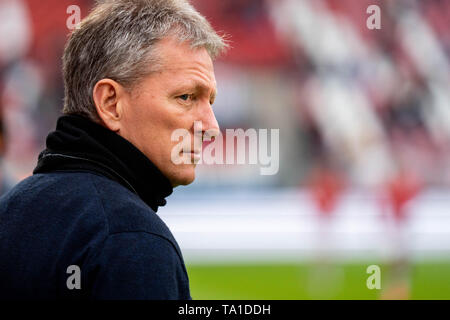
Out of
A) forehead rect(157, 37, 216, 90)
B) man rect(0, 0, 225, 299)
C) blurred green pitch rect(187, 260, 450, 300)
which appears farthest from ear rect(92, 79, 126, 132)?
blurred green pitch rect(187, 260, 450, 300)

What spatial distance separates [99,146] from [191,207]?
8.88 meters

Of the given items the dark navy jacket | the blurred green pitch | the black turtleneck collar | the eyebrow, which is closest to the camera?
the dark navy jacket

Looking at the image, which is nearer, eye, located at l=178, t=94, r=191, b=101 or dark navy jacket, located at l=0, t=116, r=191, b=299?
dark navy jacket, located at l=0, t=116, r=191, b=299

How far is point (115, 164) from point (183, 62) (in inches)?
10.5

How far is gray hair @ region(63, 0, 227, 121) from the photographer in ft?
4.55

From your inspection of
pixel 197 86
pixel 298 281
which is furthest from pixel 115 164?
pixel 298 281

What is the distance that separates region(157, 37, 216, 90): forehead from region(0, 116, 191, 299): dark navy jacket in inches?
7.1

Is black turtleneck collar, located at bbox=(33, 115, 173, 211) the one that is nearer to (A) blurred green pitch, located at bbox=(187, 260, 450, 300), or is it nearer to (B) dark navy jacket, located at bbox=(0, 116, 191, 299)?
(B) dark navy jacket, located at bbox=(0, 116, 191, 299)

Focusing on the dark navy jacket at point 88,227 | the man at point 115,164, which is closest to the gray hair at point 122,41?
the man at point 115,164
